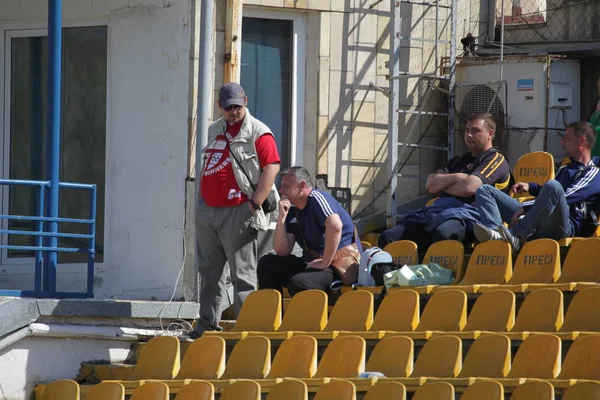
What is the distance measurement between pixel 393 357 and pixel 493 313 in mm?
708

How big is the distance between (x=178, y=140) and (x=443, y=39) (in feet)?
10.1

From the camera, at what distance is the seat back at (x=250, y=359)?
22.4 ft

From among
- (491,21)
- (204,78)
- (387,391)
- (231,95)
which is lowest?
(387,391)

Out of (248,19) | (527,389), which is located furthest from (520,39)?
(527,389)

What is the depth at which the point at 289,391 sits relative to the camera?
6.05 m

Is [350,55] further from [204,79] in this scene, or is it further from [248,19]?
[204,79]

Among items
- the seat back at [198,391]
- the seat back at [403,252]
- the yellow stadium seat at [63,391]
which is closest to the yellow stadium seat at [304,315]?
the seat back at [403,252]

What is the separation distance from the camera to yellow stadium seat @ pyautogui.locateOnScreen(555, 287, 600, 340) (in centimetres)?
627

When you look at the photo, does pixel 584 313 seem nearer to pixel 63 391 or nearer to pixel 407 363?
pixel 407 363

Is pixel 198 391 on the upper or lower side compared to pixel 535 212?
lower

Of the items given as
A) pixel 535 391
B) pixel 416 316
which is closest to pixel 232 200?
pixel 416 316

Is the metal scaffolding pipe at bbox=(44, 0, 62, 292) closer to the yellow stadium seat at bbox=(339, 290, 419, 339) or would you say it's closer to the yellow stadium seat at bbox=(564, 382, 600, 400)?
the yellow stadium seat at bbox=(339, 290, 419, 339)

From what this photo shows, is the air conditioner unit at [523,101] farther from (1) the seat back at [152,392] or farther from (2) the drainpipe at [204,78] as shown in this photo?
(1) the seat back at [152,392]

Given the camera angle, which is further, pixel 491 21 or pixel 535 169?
pixel 491 21
